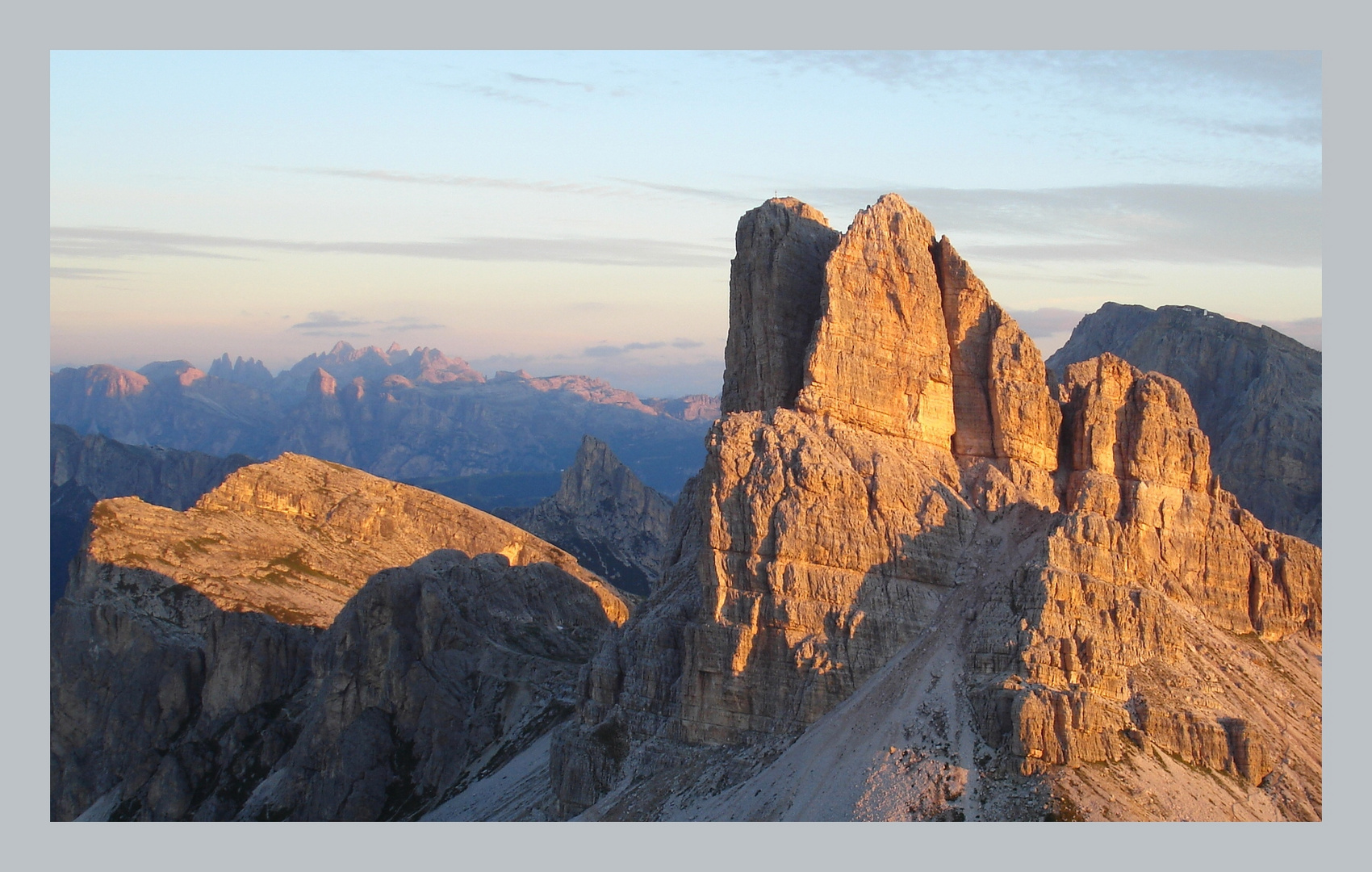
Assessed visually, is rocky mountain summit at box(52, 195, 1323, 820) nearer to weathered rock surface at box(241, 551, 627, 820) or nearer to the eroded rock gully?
the eroded rock gully

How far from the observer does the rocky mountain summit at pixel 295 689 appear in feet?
528

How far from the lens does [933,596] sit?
11862 cm

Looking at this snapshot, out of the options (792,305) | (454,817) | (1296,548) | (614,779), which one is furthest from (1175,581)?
(454,817)

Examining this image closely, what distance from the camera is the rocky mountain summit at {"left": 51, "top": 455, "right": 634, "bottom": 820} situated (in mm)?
161000

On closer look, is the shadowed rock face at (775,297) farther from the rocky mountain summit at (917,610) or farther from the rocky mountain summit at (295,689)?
the rocky mountain summit at (295,689)

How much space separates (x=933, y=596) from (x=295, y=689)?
8687 cm

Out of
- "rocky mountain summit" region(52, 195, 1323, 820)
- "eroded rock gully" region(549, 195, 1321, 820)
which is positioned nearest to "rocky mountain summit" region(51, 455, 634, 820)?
"rocky mountain summit" region(52, 195, 1323, 820)

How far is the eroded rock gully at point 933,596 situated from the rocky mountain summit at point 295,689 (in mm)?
32076

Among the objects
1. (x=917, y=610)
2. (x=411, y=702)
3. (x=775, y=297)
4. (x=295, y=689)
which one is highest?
(x=775, y=297)

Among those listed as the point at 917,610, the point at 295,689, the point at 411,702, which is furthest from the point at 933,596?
the point at 295,689

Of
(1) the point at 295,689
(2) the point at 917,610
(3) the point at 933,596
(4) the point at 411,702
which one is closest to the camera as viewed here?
(2) the point at 917,610

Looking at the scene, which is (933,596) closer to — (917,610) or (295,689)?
(917,610)

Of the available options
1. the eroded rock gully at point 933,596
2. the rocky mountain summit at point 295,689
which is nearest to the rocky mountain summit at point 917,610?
the eroded rock gully at point 933,596

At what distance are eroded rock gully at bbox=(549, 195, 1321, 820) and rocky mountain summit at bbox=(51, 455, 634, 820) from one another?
3208 cm
